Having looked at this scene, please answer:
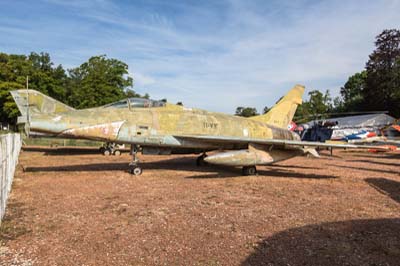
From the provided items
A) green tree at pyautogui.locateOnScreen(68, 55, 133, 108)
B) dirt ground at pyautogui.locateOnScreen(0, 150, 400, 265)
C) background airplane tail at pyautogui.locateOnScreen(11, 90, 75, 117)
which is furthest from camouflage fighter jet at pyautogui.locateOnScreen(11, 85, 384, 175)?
green tree at pyautogui.locateOnScreen(68, 55, 133, 108)

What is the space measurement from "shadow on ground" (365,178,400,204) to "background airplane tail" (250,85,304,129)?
617 cm

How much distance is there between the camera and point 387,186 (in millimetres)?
9484

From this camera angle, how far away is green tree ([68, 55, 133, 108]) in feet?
155

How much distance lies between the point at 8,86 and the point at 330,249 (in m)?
62.0

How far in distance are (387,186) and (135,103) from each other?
31.4ft

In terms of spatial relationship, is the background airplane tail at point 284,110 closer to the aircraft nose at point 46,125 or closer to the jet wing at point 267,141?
the jet wing at point 267,141

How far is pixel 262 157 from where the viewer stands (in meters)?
10.8

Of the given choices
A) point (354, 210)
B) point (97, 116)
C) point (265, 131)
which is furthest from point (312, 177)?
point (97, 116)

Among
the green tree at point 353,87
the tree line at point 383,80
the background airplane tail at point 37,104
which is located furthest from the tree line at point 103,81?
the background airplane tail at point 37,104

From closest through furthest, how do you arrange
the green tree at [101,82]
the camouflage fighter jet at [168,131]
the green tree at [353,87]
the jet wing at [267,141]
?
the camouflage fighter jet at [168,131] < the jet wing at [267,141] < the green tree at [101,82] < the green tree at [353,87]

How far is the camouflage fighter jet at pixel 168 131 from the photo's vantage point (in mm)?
9539

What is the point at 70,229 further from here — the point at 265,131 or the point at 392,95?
the point at 392,95

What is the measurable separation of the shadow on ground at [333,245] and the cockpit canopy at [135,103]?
7693 mm

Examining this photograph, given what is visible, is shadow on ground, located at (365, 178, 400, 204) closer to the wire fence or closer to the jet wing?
the jet wing
